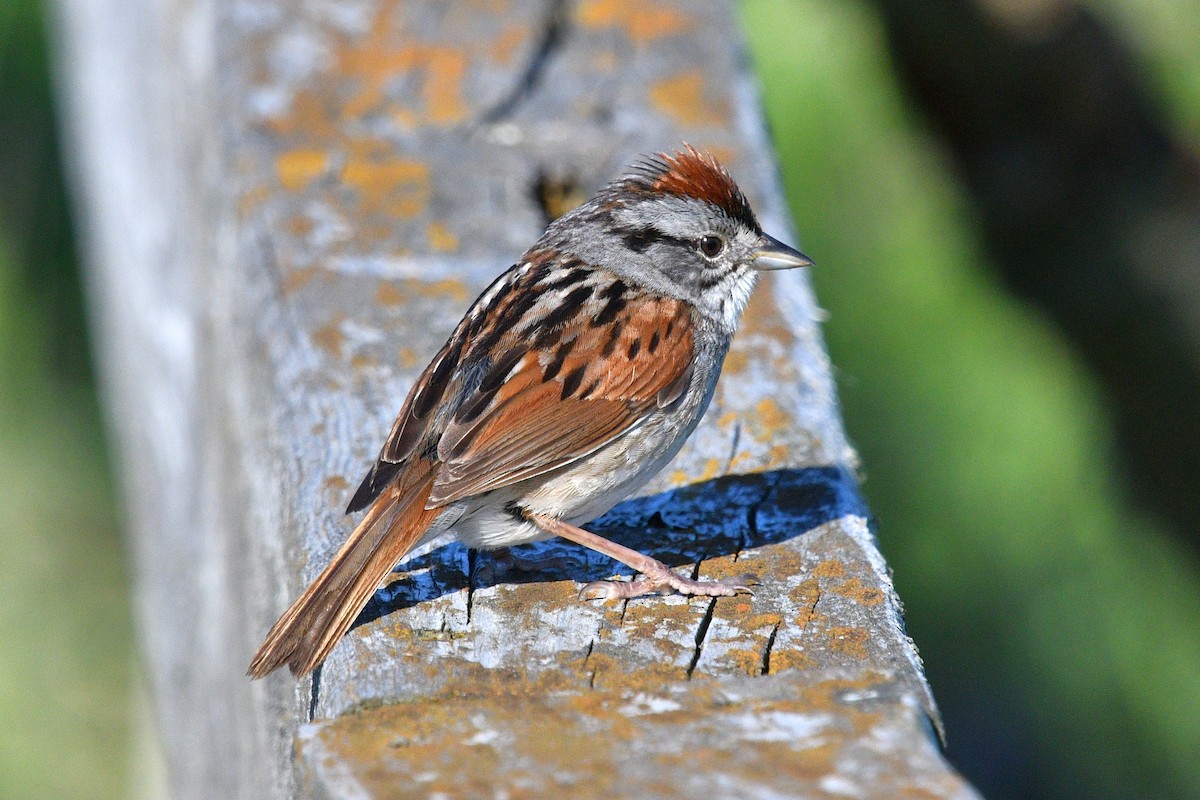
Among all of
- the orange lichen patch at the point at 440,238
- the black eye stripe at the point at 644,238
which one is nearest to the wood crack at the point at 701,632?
the black eye stripe at the point at 644,238

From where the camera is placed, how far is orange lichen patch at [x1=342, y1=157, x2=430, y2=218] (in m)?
3.23

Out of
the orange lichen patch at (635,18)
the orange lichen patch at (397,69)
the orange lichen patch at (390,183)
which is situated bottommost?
the orange lichen patch at (390,183)

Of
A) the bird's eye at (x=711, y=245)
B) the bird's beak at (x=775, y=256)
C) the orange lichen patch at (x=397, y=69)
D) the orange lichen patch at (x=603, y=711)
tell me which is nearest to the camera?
the orange lichen patch at (x=603, y=711)

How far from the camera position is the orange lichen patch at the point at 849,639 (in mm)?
2074

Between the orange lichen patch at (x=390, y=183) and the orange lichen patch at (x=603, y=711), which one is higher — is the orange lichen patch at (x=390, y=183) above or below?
above

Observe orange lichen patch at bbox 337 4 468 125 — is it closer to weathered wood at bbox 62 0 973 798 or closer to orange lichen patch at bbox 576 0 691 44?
weathered wood at bbox 62 0 973 798

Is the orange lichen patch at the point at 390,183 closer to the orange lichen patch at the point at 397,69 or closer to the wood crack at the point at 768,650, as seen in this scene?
the orange lichen patch at the point at 397,69

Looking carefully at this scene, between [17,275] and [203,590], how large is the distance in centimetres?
276

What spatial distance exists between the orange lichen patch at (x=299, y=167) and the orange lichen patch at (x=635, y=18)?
76cm

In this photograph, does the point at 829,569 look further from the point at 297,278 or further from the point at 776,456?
the point at 297,278

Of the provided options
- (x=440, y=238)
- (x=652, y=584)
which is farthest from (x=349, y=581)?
(x=440, y=238)

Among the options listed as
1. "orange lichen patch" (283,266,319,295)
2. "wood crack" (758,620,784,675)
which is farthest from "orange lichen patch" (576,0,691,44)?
"wood crack" (758,620,784,675)

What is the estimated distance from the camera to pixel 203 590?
11.3ft

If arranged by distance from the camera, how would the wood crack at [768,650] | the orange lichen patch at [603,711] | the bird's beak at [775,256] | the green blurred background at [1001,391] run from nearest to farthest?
1. the orange lichen patch at [603,711]
2. the wood crack at [768,650]
3. the bird's beak at [775,256]
4. the green blurred background at [1001,391]
